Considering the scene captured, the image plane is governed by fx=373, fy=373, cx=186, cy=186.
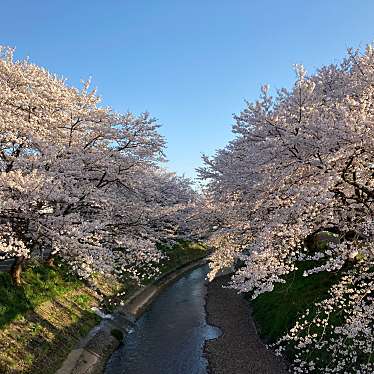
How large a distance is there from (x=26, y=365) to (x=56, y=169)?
8.22 meters

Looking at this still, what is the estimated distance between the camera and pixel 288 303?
20438 millimetres

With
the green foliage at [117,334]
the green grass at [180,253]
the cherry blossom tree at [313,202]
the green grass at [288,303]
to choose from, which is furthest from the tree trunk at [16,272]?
the green grass at [180,253]

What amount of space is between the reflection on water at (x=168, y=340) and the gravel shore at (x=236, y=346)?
0.63 metres

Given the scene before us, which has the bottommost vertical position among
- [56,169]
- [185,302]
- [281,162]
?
[185,302]

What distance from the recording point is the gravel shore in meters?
16.9

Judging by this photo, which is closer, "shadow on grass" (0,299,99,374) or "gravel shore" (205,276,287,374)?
"shadow on grass" (0,299,99,374)

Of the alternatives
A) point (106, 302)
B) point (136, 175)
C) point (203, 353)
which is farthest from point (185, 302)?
point (136, 175)

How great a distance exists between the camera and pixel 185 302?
2942 centimetres

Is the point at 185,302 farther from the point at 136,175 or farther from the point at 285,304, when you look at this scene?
the point at 136,175

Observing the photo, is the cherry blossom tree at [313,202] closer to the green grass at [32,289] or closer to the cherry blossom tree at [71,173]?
the cherry blossom tree at [71,173]

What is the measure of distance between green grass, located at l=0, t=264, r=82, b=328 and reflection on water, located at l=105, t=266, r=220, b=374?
186 inches

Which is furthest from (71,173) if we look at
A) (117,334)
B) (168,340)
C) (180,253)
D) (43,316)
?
(180,253)

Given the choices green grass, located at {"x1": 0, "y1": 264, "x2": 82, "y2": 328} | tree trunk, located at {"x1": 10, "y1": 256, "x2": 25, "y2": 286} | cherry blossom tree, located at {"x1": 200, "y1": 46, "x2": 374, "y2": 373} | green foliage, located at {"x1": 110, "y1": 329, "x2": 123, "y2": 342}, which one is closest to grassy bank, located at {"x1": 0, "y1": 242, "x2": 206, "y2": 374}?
green grass, located at {"x1": 0, "y1": 264, "x2": 82, "y2": 328}

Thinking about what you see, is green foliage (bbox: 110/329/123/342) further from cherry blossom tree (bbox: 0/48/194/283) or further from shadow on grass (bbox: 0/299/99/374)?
cherry blossom tree (bbox: 0/48/194/283)
